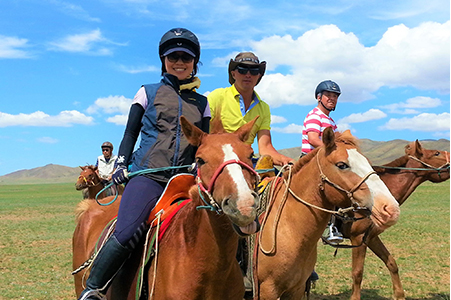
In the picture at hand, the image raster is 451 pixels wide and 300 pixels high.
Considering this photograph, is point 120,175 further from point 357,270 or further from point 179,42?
point 357,270

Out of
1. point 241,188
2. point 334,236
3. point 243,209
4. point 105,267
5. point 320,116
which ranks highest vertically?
point 320,116

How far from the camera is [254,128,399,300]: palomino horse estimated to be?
184 inches

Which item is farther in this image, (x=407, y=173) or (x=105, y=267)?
(x=407, y=173)

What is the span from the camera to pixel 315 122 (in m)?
6.68

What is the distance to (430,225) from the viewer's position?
1773cm

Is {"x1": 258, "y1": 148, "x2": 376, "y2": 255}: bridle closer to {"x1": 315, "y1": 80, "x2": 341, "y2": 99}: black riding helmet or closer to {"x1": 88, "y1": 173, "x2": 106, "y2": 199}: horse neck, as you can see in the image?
{"x1": 315, "y1": 80, "x2": 341, "y2": 99}: black riding helmet

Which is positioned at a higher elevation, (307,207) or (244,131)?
(244,131)

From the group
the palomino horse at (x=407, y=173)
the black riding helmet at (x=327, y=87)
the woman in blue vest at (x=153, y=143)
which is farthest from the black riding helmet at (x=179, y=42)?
the palomino horse at (x=407, y=173)

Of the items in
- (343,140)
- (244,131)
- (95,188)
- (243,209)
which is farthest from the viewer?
(95,188)

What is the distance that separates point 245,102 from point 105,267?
296cm

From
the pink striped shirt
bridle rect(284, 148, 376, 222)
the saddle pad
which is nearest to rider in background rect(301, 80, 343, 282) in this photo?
the pink striped shirt

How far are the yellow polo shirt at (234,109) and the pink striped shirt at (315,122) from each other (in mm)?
1215

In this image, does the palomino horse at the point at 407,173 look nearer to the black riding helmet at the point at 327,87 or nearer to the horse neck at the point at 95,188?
the black riding helmet at the point at 327,87

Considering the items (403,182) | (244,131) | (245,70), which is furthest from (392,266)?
(244,131)
